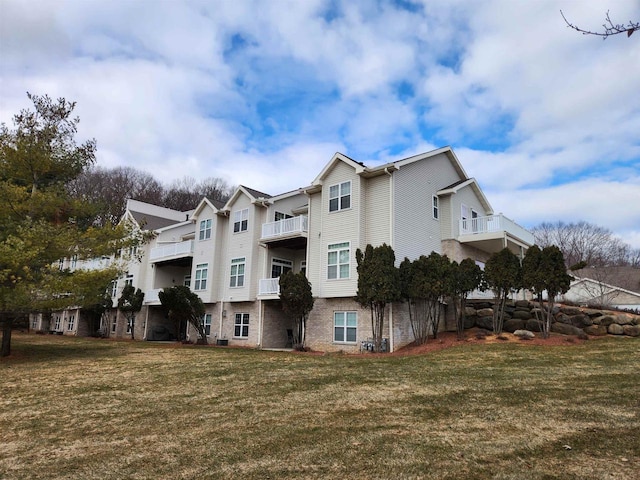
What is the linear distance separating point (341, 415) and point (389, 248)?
10882 millimetres

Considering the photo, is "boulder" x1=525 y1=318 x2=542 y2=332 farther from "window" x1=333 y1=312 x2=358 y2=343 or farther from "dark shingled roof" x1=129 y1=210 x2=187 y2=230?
"dark shingled roof" x1=129 y1=210 x2=187 y2=230

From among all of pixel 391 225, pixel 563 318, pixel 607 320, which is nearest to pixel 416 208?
pixel 391 225

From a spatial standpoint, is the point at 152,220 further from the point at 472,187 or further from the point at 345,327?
the point at 472,187

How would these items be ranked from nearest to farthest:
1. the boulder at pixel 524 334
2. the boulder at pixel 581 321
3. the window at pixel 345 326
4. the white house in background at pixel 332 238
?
the boulder at pixel 524 334 → the boulder at pixel 581 321 → the window at pixel 345 326 → the white house in background at pixel 332 238

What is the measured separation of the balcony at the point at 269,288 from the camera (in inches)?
845

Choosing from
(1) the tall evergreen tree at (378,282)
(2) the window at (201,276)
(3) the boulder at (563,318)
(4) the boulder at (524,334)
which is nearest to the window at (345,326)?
(1) the tall evergreen tree at (378,282)

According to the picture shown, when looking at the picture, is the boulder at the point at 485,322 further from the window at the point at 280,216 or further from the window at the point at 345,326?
the window at the point at 280,216

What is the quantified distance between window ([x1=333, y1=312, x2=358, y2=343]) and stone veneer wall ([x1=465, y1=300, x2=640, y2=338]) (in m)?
4.68

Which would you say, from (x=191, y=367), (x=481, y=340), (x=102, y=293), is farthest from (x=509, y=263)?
(x=102, y=293)

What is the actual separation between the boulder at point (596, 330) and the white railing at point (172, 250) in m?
20.7

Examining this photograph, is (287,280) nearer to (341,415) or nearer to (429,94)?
(429,94)

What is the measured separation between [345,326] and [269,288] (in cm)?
458

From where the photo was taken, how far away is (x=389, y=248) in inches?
677

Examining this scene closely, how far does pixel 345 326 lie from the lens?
754 inches
